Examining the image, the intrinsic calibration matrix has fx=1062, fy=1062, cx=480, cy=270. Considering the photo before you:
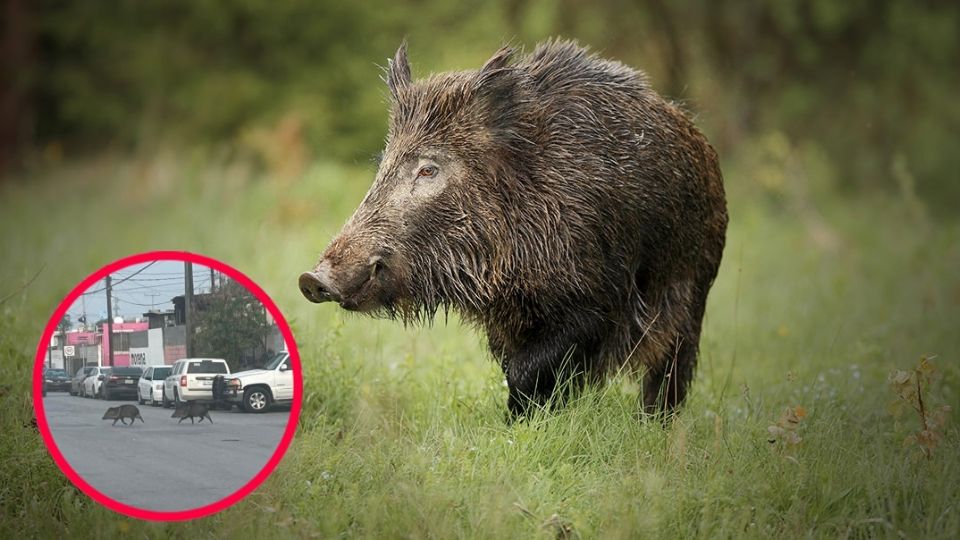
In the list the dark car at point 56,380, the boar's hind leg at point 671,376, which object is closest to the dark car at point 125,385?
the dark car at point 56,380

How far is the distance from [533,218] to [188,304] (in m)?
1.58

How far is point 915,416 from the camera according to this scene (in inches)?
211

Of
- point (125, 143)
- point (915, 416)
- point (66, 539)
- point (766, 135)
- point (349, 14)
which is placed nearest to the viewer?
point (66, 539)

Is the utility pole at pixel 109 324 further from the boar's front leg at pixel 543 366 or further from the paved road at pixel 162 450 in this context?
the boar's front leg at pixel 543 366

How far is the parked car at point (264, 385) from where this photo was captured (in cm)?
406

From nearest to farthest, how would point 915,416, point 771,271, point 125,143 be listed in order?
point 915,416 < point 771,271 < point 125,143

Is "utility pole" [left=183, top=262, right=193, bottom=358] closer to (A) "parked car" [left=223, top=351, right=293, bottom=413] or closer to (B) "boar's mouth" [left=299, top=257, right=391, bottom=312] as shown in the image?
(A) "parked car" [left=223, top=351, right=293, bottom=413]

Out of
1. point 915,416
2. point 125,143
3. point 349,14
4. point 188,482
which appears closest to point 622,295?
point 915,416

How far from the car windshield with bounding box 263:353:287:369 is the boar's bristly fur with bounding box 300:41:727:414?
0.45 m

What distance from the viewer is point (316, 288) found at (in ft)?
13.9

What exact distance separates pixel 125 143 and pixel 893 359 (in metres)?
16.1

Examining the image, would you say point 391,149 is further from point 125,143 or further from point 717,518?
point 125,143

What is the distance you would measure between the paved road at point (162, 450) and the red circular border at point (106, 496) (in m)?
0.03

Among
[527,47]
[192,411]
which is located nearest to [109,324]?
[192,411]
